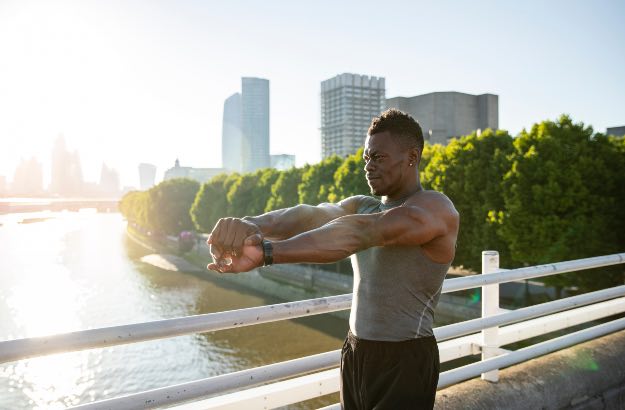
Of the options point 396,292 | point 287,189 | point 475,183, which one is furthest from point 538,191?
point 287,189

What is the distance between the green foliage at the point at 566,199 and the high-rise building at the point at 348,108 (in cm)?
15769

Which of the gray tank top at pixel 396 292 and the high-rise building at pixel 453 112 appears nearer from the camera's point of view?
the gray tank top at pixel 396 292

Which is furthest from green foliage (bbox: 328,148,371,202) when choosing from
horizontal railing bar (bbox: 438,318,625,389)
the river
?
horizontal railing bar (bbox: 438,318,625,389)

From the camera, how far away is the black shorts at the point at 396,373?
238 cm

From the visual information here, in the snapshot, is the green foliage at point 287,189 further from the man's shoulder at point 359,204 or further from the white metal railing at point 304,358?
the man's shoulder at point 359,204

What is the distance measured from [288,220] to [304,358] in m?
1.02

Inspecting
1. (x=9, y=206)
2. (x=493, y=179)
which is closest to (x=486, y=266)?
(x=9, y=206)

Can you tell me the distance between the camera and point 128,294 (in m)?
46.8

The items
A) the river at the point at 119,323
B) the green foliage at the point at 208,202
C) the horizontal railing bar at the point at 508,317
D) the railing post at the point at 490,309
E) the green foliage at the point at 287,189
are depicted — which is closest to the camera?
the horizontal railing bar at the point at 508,317

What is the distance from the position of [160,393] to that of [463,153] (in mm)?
28641

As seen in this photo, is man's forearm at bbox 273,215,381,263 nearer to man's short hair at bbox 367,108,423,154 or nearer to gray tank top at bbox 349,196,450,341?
gray tank top at bbox 349,196,450,341

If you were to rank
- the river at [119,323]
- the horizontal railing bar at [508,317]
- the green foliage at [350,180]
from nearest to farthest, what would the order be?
1. the horizontal railing bar at [508,317]
2. the river at [119,323]
3. the green foliage at [350,180]

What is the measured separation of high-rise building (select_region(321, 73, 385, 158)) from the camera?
18488 centimetres

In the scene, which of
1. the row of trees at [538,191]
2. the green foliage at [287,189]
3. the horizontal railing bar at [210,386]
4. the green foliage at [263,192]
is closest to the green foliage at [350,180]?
the row of trees at [538,191]
